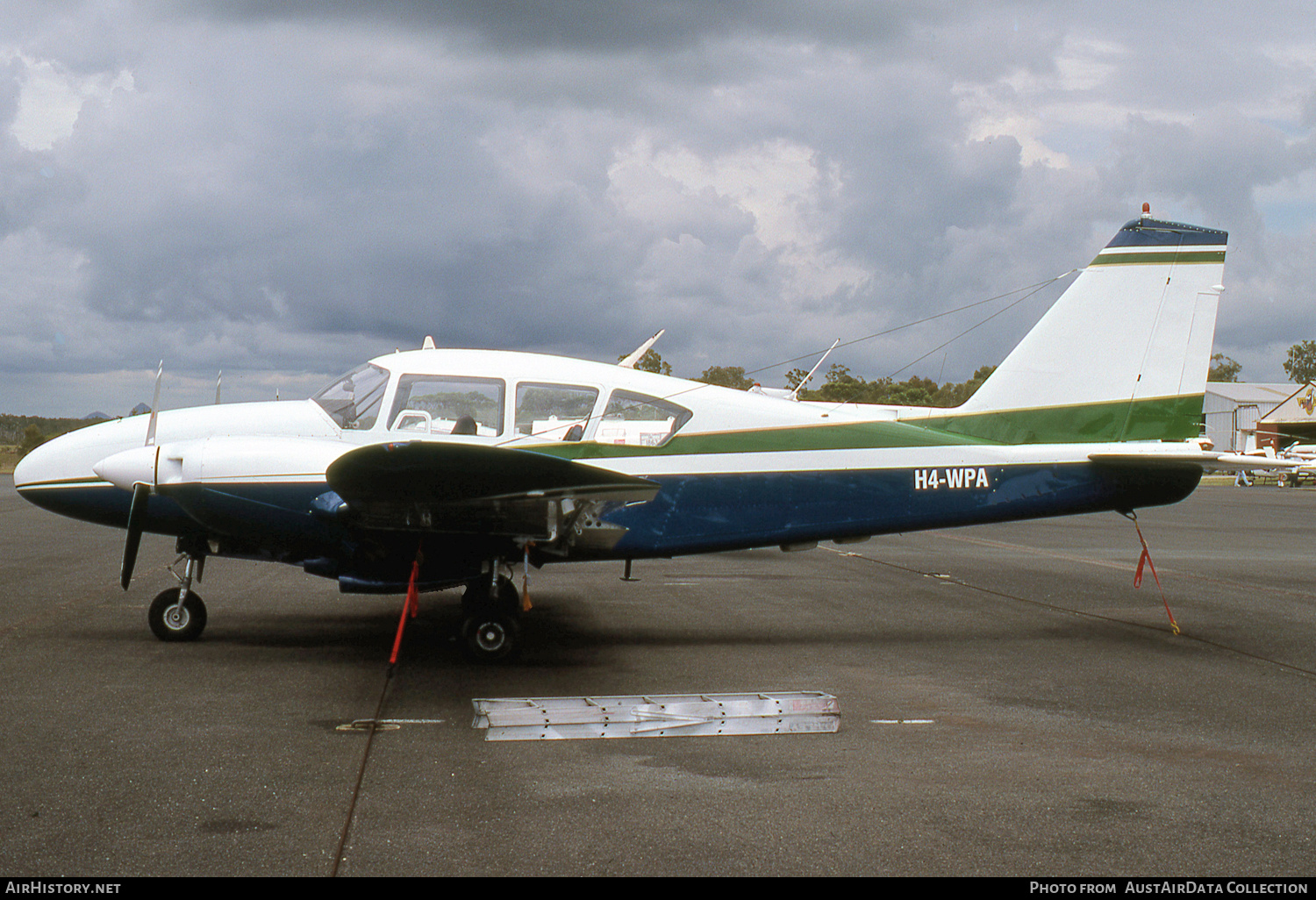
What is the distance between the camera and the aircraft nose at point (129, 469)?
22.9 ft

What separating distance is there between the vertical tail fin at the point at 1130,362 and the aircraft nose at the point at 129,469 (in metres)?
6.54

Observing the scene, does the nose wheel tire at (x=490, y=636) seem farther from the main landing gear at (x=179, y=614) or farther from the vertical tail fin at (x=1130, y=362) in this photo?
the vertical tail fin at (x=1130, y=362)

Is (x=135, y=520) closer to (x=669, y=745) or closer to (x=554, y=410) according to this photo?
(x=554, y=410)

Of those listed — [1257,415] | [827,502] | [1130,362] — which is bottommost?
[827,502]

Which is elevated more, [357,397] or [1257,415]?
[1257,415]

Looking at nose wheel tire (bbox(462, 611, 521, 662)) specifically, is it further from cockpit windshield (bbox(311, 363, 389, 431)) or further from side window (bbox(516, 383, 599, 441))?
cockpit windshield (bbox(311, 363, 389, 431))

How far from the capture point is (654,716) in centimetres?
560

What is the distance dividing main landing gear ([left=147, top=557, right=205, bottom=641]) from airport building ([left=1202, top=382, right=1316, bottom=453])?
56.1 metres

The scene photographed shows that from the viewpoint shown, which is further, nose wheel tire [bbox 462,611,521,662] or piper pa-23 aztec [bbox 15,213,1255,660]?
nose wheel tire [bbox 462,611,521,662]

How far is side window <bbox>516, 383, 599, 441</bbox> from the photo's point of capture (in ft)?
A: 25.2

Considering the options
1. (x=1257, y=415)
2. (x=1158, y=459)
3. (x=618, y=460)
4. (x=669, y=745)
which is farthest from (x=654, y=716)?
(x=1257, y=415)

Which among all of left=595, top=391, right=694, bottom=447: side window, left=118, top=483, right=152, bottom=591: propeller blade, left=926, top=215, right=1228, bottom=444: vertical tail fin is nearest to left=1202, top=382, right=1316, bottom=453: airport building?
left=926, top=215, right=1228, bottom=444: vertical tail fin

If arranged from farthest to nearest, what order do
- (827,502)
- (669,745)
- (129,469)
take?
(827,502) < (129,469) < (669,745)

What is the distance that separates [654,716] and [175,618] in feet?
14.4
